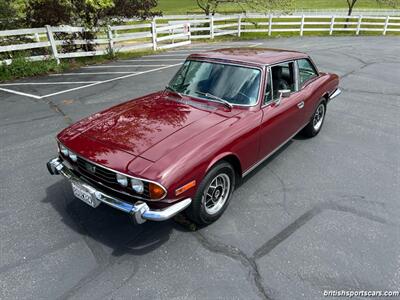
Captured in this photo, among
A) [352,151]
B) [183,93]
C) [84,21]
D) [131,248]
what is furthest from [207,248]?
[84,21]

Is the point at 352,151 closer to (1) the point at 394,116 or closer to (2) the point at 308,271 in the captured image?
(1) the point at 394,116

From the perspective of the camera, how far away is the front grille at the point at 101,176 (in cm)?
268

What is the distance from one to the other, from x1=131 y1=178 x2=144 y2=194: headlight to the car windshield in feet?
5.22

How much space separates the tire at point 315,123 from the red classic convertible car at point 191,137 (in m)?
0.72

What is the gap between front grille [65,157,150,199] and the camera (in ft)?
8.79

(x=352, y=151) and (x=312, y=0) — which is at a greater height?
(x=312, y=0)

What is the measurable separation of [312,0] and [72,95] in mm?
66383

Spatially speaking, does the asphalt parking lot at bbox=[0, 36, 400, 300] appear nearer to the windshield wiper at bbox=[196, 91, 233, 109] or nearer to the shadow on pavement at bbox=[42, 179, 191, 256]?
the shadow on pavement at bbox=[42, 179, 191, 256]

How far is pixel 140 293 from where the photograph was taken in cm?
252

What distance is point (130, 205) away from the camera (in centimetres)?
270

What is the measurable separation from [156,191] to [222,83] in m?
1.85

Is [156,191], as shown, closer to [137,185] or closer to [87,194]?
[137,185]

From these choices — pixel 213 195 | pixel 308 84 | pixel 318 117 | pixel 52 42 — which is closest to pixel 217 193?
pixel 213 195

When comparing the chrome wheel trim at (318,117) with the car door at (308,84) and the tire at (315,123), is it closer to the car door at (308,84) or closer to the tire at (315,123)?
the tire at (315,123)
